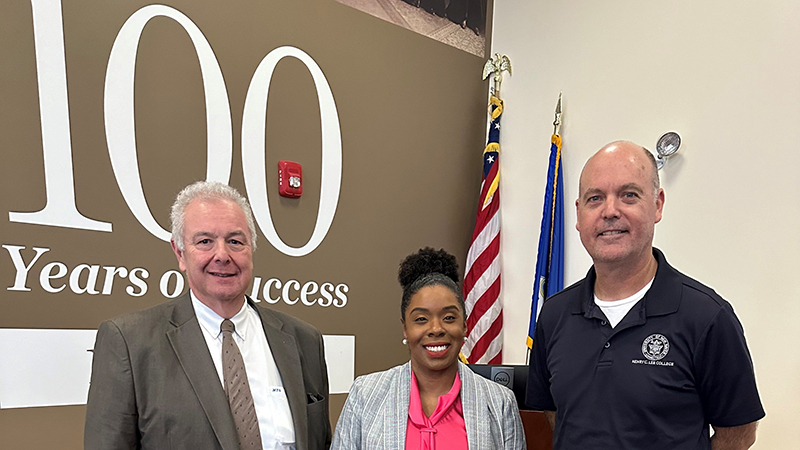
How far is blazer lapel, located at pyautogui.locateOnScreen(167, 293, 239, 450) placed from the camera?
62.7 inches

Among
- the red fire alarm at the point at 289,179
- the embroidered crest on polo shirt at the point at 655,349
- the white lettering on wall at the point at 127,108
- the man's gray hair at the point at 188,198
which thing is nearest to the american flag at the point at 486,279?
the red fire alarm at the point at 289,179

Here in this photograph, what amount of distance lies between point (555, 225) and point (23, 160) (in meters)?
2.60

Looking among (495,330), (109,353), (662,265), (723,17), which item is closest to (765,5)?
(723,17)

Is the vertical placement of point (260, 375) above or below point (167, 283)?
below

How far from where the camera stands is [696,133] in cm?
296

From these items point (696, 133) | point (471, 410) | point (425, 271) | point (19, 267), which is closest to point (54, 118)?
point (19, 267)

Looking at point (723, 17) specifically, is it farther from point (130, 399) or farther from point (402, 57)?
point (130, 399)

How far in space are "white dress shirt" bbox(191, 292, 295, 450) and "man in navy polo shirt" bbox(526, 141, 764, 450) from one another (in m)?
0.78

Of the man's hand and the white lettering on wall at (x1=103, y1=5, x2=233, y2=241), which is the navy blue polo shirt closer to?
the man's hand

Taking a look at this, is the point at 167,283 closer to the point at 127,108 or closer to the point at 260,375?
the point at 127,108

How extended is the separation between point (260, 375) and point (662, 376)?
3.58ft

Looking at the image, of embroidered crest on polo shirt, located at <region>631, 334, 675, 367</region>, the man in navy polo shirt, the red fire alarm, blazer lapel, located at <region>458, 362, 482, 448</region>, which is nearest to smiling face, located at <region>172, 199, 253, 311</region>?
blazer lapel, located at <region>458, 362, 482, 448</region>

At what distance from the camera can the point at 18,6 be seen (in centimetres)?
235

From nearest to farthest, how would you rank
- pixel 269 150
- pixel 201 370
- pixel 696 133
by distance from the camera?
pixel 201 370, pixel 696 133, pixel 269 150
